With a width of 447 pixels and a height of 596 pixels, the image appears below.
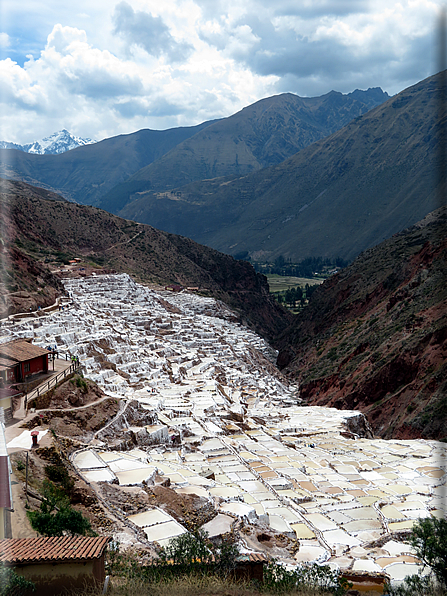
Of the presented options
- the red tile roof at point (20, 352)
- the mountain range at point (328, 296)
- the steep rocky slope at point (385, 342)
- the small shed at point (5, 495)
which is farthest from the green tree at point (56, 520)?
the steep rocky slope at point (385, 342)

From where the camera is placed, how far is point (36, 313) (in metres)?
39.9

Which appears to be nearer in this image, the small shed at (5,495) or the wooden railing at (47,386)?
the small shed at (5,495)

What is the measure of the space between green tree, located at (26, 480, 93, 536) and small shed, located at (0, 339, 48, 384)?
9.04 meters

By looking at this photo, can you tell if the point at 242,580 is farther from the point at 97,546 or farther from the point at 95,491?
the point at 95,491

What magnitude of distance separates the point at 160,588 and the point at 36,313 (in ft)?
105

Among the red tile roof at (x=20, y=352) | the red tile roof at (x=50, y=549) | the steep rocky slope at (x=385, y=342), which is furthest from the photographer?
the steep rocky slope at (x=385, y=342)

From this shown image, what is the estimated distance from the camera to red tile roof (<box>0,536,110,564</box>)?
993 centimetres

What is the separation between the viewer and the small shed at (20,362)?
2117cm

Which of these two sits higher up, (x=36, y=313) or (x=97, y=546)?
(x=36, y=313)

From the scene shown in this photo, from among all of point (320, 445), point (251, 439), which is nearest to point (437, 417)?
point (320, 445)

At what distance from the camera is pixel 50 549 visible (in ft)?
33.9

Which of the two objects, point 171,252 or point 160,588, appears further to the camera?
point 171,252

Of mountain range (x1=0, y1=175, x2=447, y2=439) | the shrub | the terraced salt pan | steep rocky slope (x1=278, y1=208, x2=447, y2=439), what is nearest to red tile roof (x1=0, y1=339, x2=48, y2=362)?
the terraced salt pan

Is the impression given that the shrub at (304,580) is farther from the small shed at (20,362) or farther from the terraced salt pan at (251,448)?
the small shed at (20,362)
